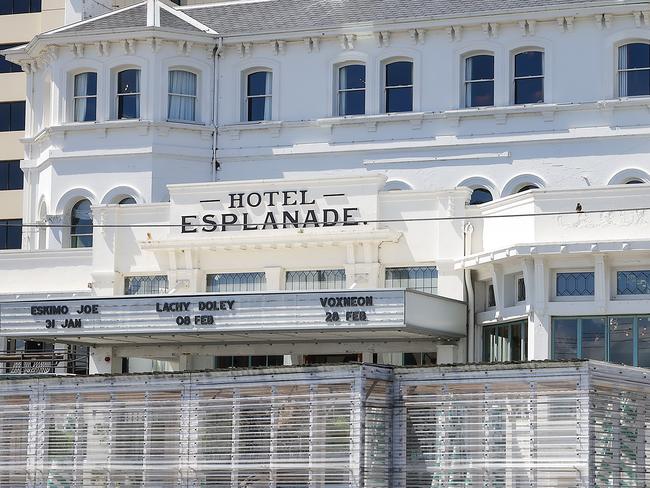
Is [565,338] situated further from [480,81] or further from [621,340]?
[480,81]

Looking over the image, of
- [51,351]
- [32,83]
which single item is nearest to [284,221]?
[51,351]

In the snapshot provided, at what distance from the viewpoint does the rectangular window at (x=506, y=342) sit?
38.9 metres

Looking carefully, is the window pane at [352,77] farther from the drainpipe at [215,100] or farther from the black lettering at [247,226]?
the black lettering at [247,226]

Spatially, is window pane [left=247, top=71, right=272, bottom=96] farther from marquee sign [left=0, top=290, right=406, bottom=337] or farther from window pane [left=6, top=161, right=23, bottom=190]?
window pane [left=6, top=161, right=23, bottom=190]

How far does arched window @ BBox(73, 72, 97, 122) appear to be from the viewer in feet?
162

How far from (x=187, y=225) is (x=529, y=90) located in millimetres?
10492

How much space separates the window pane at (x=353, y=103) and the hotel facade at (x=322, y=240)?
51 mm

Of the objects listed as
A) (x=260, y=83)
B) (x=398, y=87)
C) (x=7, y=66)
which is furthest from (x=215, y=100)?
(x=7, y=66)

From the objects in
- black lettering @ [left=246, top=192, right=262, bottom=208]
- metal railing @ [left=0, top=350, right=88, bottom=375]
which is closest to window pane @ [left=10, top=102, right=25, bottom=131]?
metal railing @ [left=0, top=350, right=88, bottom=375]

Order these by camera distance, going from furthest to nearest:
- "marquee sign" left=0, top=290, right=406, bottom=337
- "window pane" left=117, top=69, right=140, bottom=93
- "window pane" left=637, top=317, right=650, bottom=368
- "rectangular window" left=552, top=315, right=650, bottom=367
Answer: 1. "window pane" left=117, top=69, right=140, bottom=93
2. "marquee sign" left=0, top=290, right=406, bottom=337
3. "rectangular window" left=552, top=315, right=650, bottom=367
4. "window pane" left=637, top=317, right=650, bottom=368

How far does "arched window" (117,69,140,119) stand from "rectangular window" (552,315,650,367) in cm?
1668

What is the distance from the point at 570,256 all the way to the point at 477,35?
33.5ft

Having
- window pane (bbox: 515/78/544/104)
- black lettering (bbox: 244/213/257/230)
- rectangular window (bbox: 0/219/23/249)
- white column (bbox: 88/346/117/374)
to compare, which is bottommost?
white column (bbox: 88/346/117/374)

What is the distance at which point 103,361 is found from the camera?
4472cm
